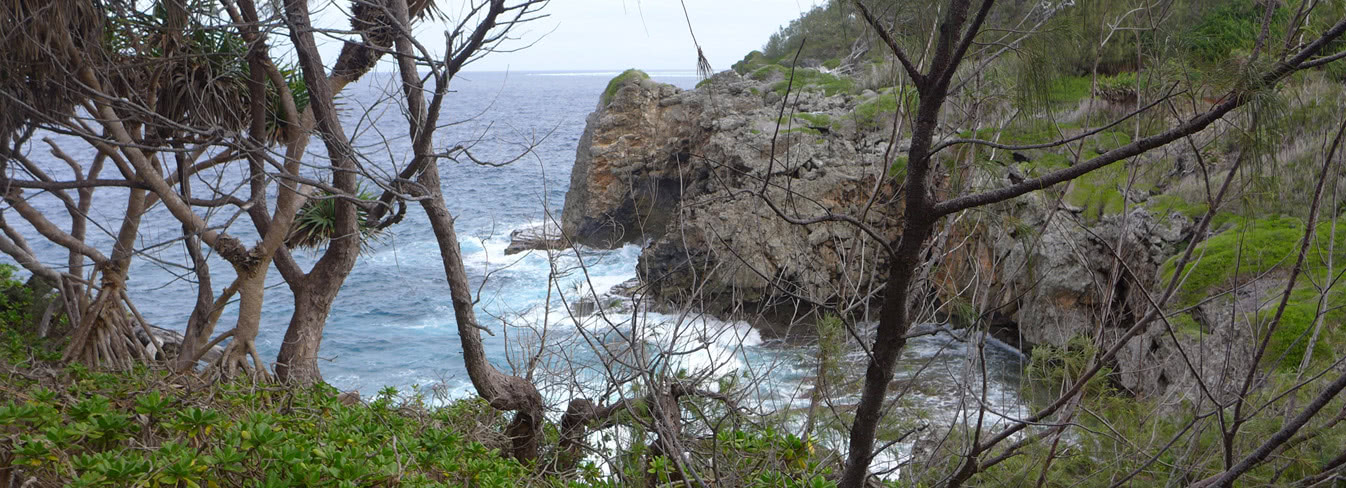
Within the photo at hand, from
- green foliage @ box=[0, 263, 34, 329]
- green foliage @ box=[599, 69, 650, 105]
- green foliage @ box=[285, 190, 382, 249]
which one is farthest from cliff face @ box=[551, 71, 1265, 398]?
green foliage @ box=[0, 263, 34, 329]

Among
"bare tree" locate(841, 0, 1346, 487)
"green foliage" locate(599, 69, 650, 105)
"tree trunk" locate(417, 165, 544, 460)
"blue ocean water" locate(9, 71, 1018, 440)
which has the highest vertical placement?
"green foliage" locate(599, 69, 650, 105)

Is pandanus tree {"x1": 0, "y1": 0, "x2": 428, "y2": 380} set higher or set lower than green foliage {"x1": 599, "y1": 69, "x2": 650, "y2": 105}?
lower

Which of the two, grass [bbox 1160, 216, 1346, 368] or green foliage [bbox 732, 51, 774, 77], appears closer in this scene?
grass [bbox 1160, 216, 1346, 368]

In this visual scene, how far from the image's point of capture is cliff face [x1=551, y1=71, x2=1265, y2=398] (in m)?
3.61

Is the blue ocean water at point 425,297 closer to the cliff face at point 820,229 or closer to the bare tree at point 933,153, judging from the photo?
the cliff face at point 820,229

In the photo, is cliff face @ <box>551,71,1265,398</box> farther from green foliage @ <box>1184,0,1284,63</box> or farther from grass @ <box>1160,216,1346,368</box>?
green foliage @ <box>1184,0,1284,63</box>

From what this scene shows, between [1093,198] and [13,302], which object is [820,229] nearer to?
[1093,198]

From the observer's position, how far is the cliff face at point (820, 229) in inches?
142

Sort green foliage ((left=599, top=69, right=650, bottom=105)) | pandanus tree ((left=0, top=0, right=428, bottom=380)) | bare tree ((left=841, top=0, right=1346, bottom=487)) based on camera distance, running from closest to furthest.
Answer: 1. bare tree ((left=841, top=0, right=1346, bottom=487))
2. pandanus tree ((left=0, top=0, right=428, bottom=380))
3. green foliage ((left=599, top=69, right=650, bottom=105))

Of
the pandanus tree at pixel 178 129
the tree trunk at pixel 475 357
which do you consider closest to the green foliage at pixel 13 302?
the pandanus tree at pixel 178 129

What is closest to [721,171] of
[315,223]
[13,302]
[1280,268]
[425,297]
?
[315,223]

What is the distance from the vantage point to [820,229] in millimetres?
9992

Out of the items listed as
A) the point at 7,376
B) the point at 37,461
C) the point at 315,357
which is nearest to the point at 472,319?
the point at 315,357

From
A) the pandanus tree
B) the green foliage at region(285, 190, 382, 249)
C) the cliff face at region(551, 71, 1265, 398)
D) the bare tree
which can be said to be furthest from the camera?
the green foliage at region(285, 190, 382, 249)
